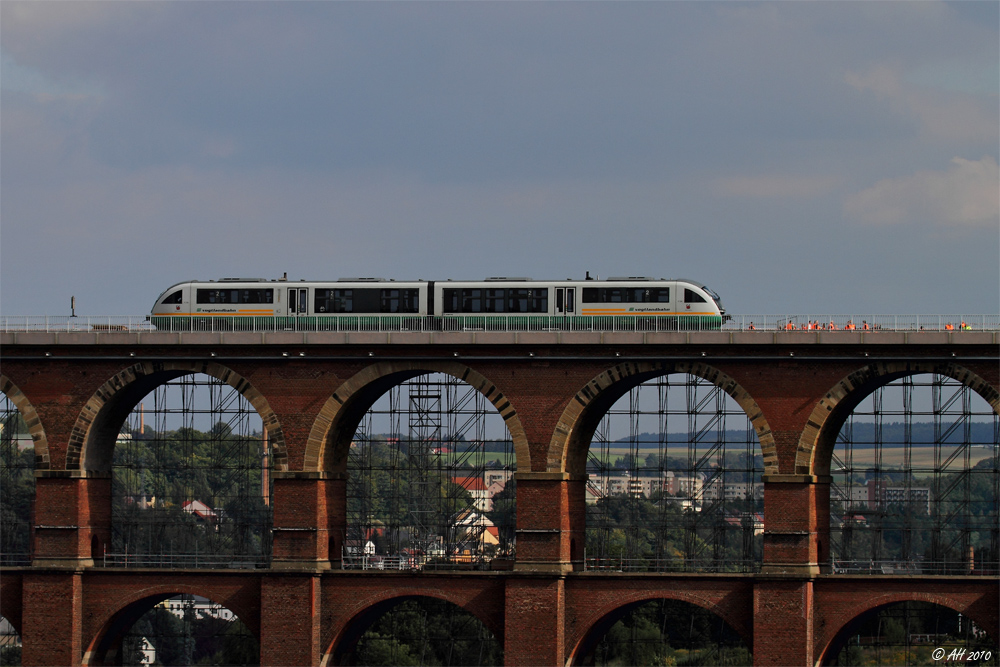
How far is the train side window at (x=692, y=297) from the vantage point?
65.1 metres

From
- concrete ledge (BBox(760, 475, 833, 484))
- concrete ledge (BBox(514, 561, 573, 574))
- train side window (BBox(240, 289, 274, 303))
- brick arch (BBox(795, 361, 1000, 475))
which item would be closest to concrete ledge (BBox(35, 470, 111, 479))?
train side window (BBox(240, 289, 274, 303))

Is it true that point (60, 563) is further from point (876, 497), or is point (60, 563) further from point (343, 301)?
point (876, 497)

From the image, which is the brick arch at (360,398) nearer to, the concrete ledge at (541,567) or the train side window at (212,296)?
the concrete ledge at (541,567)

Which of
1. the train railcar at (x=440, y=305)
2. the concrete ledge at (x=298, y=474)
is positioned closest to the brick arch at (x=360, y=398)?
the concrete ledge at (x=298, y=474)

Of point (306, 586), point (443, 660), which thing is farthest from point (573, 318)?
point (443, 660)

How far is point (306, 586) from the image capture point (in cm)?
6331

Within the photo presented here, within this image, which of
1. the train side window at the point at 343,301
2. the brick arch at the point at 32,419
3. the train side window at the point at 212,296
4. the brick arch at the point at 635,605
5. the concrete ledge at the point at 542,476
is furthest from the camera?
the train side window at the point at 212,296

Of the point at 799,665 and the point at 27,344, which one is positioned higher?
the point at 27,344

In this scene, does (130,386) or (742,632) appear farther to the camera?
(130,386)

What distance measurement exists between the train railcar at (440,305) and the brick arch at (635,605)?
12.2 meters

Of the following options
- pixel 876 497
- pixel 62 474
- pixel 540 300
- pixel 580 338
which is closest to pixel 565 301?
pixel 540 300

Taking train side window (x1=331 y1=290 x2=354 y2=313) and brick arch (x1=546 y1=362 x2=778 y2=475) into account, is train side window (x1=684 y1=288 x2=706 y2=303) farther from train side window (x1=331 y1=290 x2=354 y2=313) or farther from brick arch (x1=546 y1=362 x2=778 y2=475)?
train side window (x1=331 y1=290 x2=354 y2=313)

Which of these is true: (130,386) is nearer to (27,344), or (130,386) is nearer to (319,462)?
(27,344)

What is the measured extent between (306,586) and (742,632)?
19.4 meters
